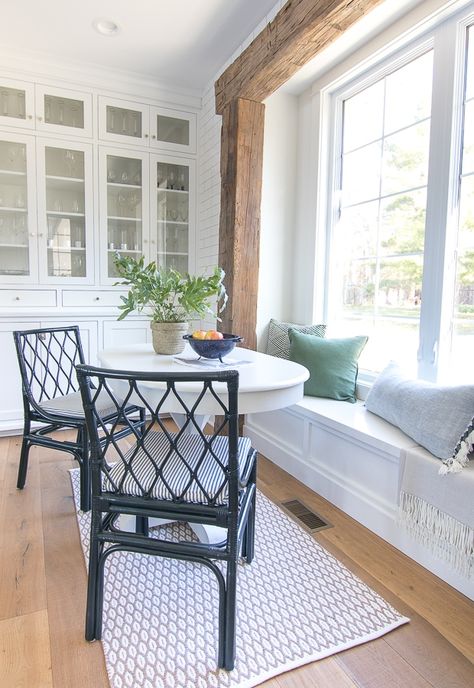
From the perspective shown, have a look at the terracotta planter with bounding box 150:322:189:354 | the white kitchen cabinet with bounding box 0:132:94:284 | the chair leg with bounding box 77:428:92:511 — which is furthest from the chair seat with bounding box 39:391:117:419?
the white kitchen cabinet with bounding box 0:132:94:284

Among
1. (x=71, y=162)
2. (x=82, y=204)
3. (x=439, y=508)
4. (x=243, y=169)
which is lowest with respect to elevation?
(x=439, y=508)

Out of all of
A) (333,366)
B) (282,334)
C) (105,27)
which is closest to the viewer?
(333,366)

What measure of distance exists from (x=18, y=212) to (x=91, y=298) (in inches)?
31.4

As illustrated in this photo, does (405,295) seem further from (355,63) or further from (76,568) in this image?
(76,568)

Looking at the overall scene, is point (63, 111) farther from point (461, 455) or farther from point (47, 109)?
point (461, 455)

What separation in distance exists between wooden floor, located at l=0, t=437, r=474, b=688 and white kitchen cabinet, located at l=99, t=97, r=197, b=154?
2.72 meters

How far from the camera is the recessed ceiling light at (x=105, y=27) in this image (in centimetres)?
270

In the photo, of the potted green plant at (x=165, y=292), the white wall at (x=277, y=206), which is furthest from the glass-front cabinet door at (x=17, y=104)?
the potted green plant at (x=165, y=292)

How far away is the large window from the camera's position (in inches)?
85.5

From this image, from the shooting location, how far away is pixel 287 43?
231 cm

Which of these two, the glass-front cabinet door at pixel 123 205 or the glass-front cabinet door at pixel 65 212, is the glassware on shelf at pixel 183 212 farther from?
the glass-front cabinet door at pixel 65 212

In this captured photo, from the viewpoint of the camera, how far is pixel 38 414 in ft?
7.51

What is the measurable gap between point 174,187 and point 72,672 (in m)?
3.29

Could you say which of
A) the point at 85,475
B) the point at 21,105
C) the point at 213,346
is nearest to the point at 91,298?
the point at 21,105
